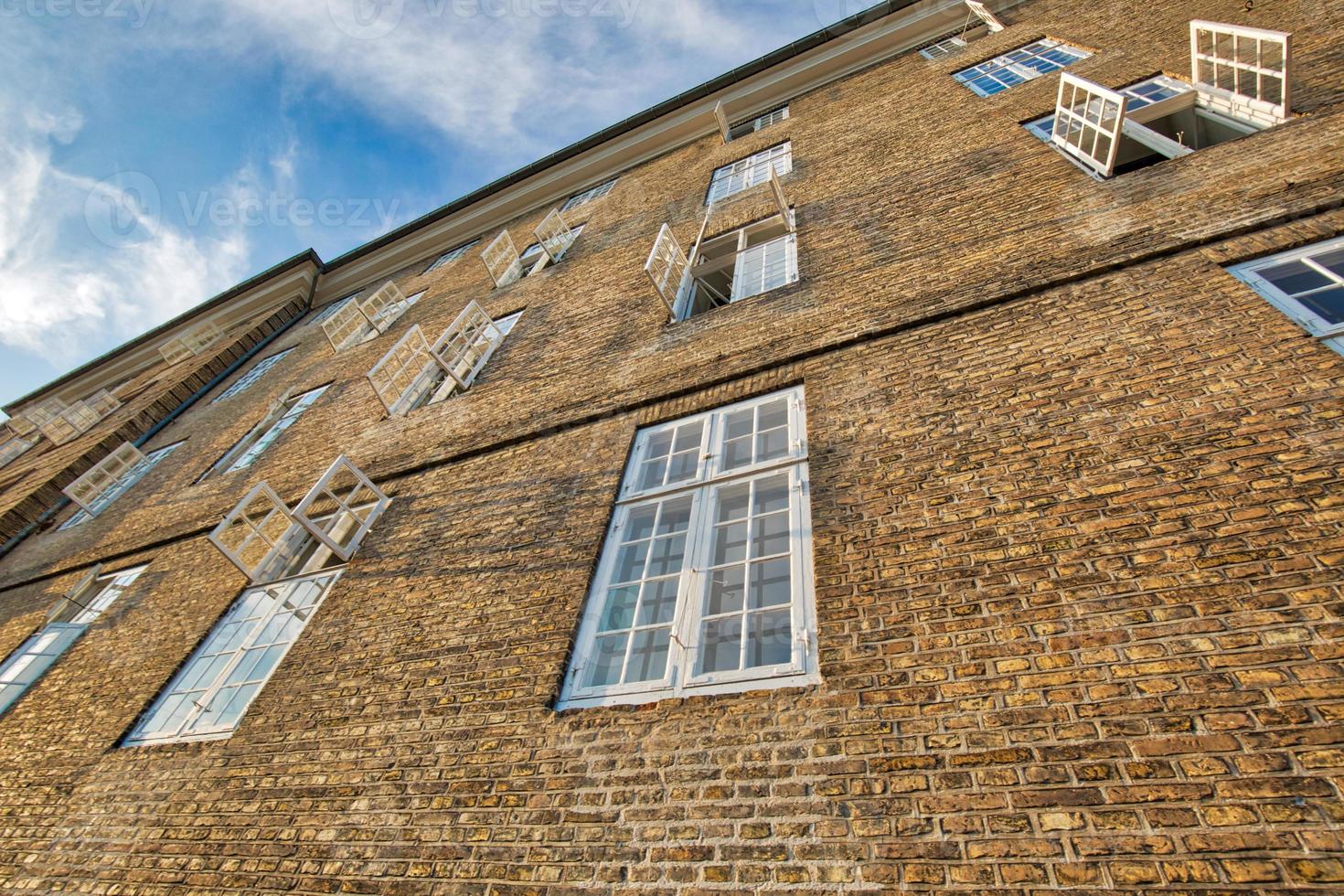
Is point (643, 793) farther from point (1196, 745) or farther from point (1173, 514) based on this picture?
point (1173, 514)

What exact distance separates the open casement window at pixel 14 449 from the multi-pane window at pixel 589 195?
56.3 ft

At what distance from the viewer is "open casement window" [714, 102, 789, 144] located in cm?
1255

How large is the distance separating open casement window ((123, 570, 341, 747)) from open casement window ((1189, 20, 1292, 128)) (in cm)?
977

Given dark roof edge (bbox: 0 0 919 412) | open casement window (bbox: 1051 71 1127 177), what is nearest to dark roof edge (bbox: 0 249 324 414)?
dark roof edge (bbox: 0 0 919 412)

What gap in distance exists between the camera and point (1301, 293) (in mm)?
3854

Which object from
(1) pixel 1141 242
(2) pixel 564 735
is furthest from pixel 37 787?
(1) pixel 1141 242

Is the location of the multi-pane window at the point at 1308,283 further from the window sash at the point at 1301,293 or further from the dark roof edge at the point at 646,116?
the dark roof edge at the point at 646,116

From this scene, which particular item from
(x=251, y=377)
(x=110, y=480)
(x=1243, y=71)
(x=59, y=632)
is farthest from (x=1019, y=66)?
(x=110, y=480)

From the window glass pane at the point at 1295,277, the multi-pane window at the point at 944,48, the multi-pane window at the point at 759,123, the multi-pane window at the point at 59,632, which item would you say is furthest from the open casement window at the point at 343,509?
the multi-pane window at the point at 944,48

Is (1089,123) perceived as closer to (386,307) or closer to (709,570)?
(709,570)

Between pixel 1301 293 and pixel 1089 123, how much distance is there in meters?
3.17

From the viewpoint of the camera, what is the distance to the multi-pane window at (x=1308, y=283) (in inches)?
140

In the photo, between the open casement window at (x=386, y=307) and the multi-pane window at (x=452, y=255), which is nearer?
the open casement window at (x=386, y=307)

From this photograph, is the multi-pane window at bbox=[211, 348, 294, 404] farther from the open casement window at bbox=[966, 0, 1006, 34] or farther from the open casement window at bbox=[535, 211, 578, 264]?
the open casement window at bbox=[966, 0, 1006, 34]
